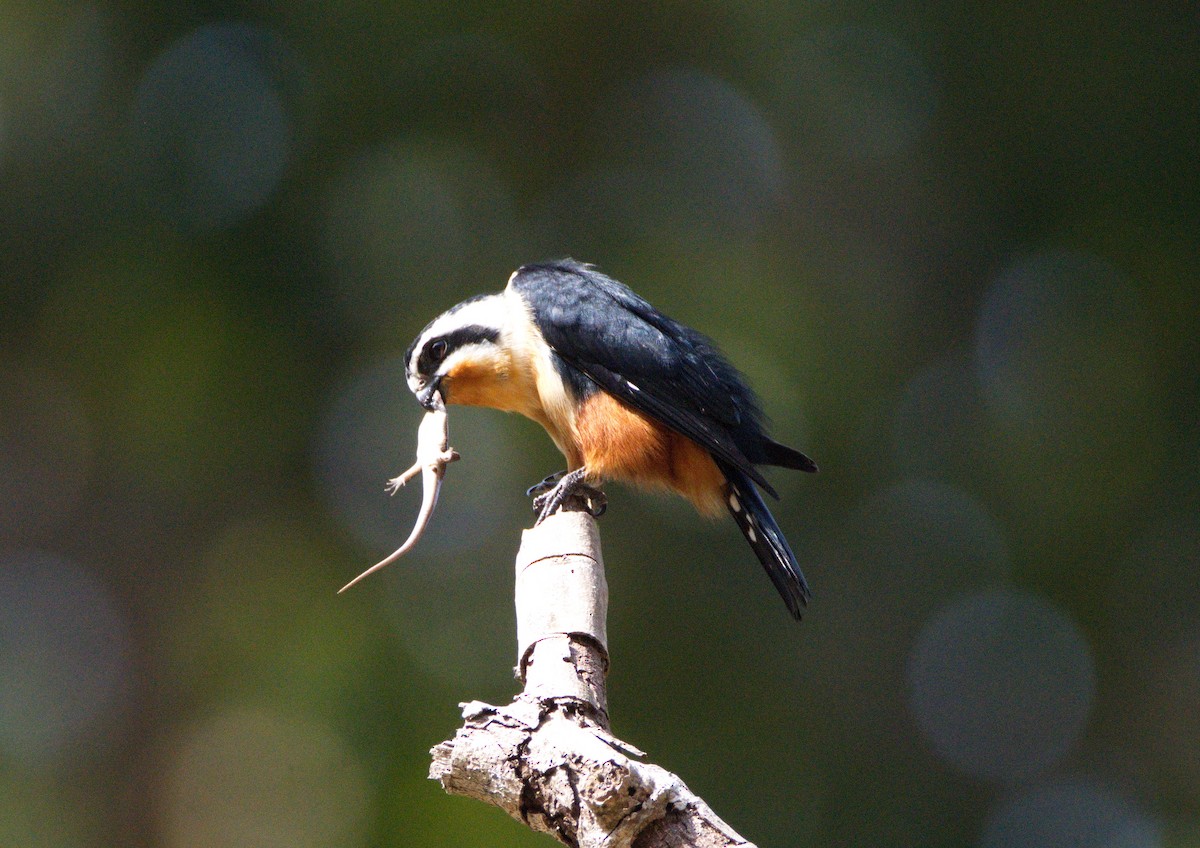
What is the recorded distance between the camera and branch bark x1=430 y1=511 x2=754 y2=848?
102 inches

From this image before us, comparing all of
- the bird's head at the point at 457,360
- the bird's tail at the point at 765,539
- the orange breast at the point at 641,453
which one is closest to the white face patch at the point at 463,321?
the bird's head at the point at 457,360

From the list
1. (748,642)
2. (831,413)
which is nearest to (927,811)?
(748,642)

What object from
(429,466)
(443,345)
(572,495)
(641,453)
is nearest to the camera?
(429,466)

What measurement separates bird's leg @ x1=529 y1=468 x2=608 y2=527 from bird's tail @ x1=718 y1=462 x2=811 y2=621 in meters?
0.63

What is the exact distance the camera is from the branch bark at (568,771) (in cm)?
259

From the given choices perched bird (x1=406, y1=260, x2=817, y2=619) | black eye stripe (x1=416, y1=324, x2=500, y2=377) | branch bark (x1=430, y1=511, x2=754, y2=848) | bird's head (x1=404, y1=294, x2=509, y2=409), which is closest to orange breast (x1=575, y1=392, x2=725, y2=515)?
perched bird (x1=406, y1=260, x2=817, y2=619)

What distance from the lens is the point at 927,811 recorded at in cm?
1043

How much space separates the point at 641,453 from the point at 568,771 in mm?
2844

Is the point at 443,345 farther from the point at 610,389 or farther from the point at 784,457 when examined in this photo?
the point at 784,457

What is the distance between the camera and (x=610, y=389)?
18.2ft

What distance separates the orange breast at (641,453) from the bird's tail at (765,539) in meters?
0.10

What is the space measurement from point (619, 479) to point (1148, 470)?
687 centimetres

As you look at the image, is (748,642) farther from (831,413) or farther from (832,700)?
(831,413)

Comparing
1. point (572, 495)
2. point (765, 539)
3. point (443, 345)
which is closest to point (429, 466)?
point (572, 495)
